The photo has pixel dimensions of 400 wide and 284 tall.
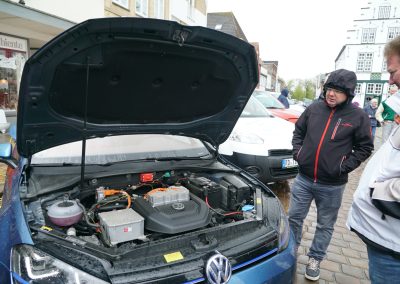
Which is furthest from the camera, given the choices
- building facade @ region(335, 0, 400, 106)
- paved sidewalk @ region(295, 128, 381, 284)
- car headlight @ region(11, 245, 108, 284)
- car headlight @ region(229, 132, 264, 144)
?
building facade @ region(335, 0, 400, 106)

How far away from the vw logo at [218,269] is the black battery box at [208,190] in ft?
2.60

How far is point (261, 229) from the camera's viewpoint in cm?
195

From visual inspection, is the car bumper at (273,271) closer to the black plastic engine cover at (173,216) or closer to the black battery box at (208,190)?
the black plastic engine cover at (173,216)

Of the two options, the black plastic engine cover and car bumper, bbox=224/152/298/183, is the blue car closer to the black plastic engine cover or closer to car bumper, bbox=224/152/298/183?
the black plastic engine cover

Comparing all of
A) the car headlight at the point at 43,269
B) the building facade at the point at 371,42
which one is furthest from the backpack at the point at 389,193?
the building facade at the point at 371,42

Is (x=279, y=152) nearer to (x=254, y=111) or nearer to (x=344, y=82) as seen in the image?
(x=254, y=111)

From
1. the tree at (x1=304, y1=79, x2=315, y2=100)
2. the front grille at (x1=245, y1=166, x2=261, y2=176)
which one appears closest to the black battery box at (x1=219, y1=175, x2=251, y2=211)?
the front grille at (x1=245, y1=166, x2=261, y2=176)

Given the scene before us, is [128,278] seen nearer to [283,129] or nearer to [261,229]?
[261,229]

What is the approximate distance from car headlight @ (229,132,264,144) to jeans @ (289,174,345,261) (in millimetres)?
1629

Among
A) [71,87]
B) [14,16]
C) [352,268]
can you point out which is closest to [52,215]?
[71,87]

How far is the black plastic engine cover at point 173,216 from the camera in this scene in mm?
1807

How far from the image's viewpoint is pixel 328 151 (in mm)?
2582

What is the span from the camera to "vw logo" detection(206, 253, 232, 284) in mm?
1503

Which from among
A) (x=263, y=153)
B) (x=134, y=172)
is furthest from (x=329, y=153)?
(x=263, y=153)
